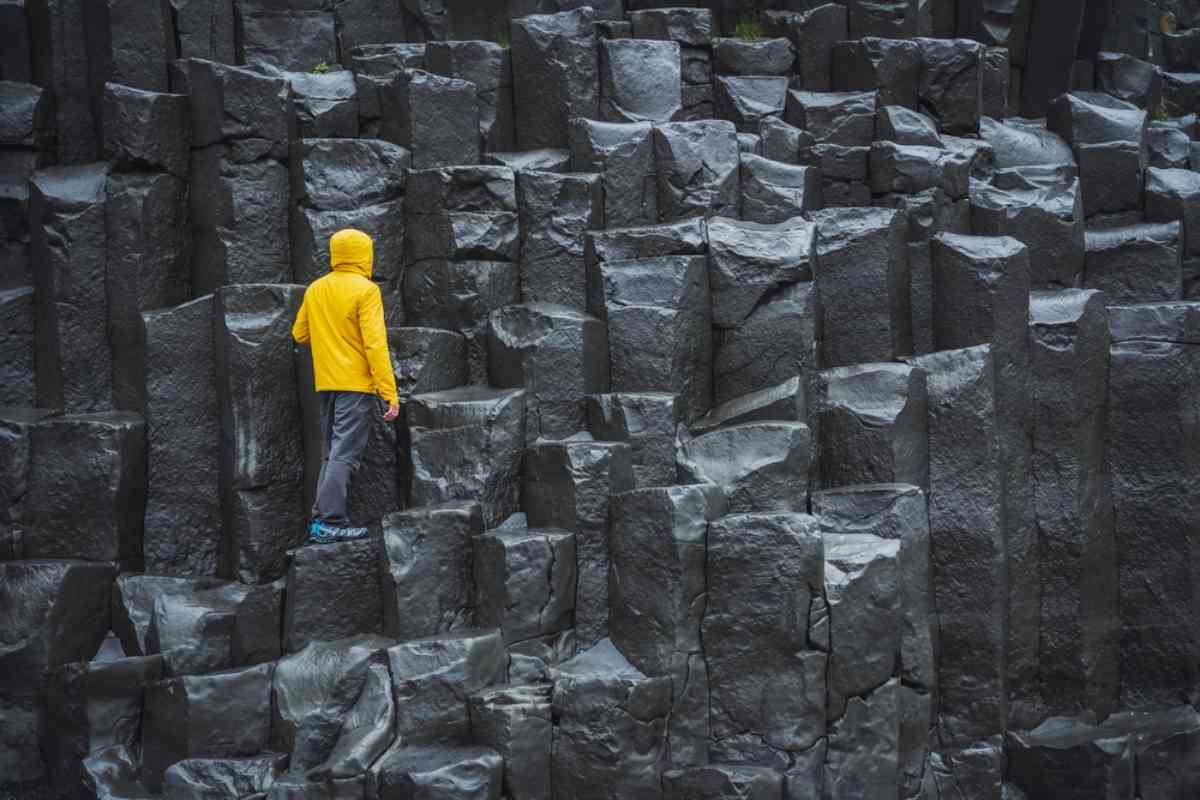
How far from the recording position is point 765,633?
373 inches

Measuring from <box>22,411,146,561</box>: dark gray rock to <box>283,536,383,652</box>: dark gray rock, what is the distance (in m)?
1.74

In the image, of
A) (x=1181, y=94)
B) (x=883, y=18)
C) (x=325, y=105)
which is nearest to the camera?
(x=325, y=105)

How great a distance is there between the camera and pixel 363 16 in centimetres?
1382

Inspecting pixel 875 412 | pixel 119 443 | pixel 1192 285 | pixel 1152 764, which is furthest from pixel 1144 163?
pixel 119 443

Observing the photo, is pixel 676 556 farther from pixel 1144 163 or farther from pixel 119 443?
pixel 1144 163

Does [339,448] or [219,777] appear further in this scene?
[339,448]

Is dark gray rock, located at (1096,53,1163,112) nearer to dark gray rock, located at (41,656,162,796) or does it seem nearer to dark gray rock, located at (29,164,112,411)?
dark gray rock, located at (29,164,112,411)

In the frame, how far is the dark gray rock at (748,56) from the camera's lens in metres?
14.1

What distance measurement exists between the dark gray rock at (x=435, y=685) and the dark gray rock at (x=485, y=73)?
16.7 feet

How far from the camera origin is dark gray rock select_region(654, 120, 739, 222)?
38.8 ft

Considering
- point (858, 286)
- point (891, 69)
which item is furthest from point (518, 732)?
point (891, 69)

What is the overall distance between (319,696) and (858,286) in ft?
17.3

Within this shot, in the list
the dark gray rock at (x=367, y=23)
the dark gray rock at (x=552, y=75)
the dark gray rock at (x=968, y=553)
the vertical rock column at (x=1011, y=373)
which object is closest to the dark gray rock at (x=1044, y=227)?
the vertical rock column at (x=1011, y=373)

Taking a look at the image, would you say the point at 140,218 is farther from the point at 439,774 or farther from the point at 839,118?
the point at 839,118
